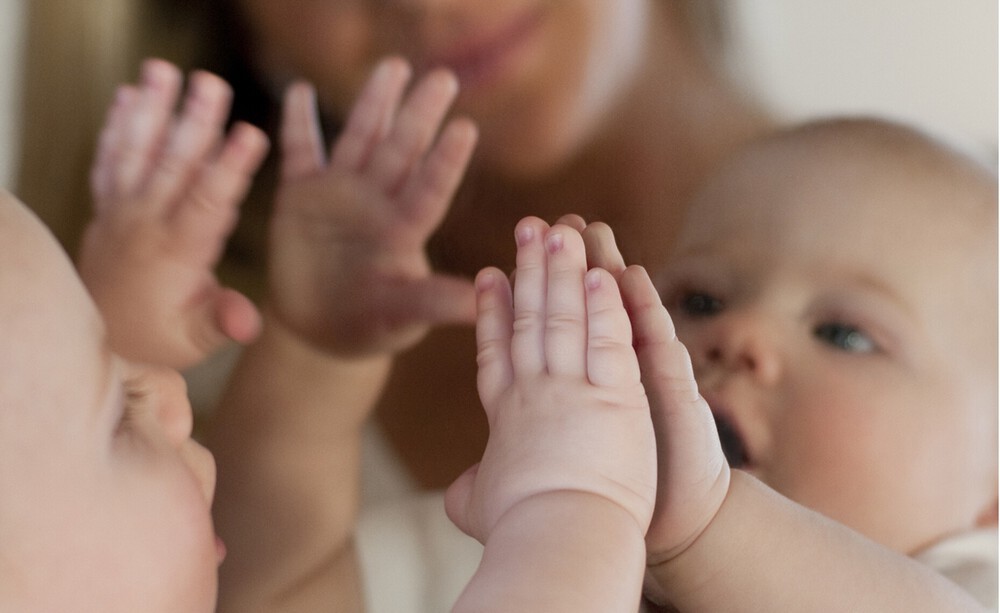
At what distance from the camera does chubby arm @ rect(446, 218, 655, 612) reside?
1.03 ft

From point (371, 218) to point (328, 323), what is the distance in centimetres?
5

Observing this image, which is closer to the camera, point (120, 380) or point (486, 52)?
point (120, 380)

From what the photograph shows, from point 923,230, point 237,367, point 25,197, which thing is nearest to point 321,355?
point 237,367

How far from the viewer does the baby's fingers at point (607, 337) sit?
335 mm

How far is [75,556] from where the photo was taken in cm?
32

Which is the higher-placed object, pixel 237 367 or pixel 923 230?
pixel 923 230

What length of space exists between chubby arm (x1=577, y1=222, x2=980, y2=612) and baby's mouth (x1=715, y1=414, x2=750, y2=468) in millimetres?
32

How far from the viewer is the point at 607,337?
0.33m

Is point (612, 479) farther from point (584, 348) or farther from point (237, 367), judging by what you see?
point (237, 367)

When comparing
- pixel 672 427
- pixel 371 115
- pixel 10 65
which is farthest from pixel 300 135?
pixel 672 427

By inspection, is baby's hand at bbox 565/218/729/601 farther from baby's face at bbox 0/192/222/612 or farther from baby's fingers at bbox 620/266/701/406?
baby's face at bbox 0/192/222/612

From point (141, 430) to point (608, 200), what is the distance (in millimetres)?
227

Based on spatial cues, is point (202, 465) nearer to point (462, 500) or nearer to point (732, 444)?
point (462, 500)

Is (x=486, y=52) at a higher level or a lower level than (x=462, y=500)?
higher
